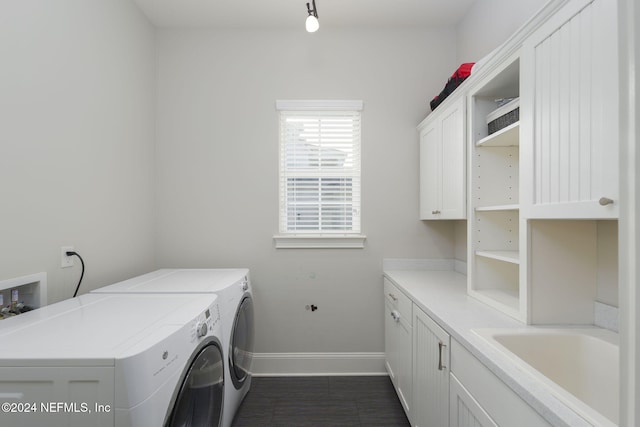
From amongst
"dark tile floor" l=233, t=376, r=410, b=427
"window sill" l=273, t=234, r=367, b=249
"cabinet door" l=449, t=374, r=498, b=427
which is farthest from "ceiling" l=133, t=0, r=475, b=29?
"dark tile floor" l=233, t=376, r=410, b=427

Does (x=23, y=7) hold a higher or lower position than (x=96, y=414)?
higher

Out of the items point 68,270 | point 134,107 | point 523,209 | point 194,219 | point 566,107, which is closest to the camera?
point 566,107

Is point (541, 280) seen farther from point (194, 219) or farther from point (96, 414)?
point (194, 219)

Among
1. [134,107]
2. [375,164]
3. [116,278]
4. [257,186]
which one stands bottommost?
[116,278]

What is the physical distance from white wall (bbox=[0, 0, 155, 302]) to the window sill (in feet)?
3.51

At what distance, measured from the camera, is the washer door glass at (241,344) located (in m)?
1.72

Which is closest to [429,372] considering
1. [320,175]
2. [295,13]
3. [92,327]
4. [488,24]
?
[92,327]

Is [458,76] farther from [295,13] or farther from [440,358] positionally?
[440,358]

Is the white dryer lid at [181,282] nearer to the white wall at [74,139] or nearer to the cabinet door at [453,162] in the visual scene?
the white wall at [74,139]

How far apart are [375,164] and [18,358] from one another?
7.40 ft

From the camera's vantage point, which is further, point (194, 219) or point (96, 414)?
point (194, 219)

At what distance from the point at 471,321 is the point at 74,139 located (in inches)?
86.8

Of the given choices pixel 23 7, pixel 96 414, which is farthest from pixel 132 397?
pixel 23 7

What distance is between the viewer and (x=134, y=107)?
2.19 meters
